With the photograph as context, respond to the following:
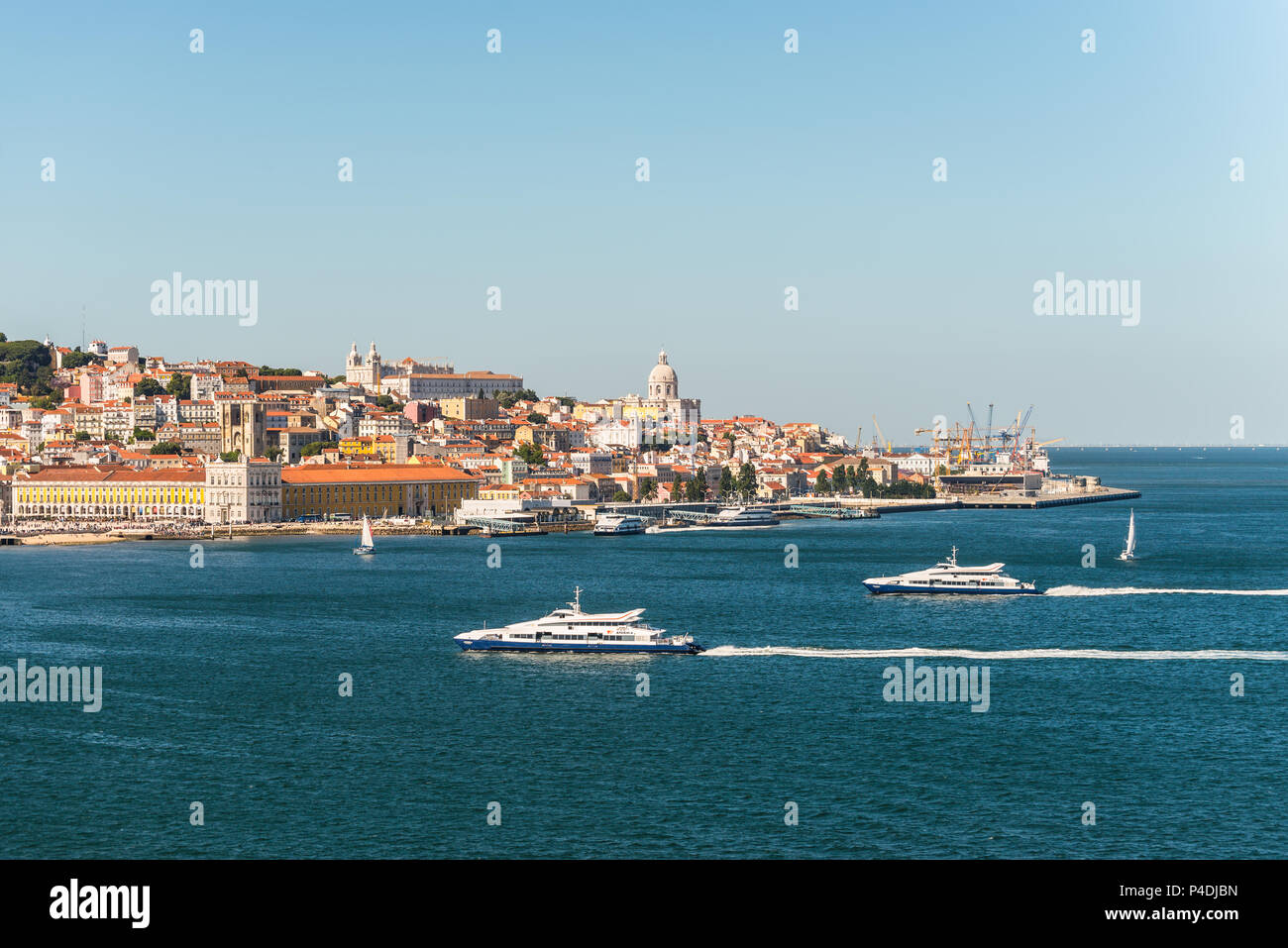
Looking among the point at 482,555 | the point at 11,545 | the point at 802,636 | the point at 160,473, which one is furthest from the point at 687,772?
the point at 160,473

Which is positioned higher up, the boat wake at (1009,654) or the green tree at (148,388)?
the green tree at (148,388)

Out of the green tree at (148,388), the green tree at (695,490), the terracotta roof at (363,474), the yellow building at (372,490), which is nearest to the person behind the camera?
the yellow building at (372,490)

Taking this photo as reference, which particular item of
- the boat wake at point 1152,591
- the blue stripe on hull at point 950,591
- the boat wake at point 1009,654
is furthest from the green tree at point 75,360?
the boat wake at point 1009,654

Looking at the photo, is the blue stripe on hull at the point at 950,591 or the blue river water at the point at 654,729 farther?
the blue stripe on hull at the point at 950,591

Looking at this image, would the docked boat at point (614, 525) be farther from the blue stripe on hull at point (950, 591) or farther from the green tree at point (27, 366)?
the green tree at point (27, 366)

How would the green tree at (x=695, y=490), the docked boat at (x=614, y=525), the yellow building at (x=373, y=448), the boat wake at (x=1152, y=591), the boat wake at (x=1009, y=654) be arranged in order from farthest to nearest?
the yellow building at (x=373, y=448), the green tree at (x=695, y=490), the docked boat at (x=614, y=525), the boat wake at (x=1152, y=591), the boat wake at (x=1009, y=654)
